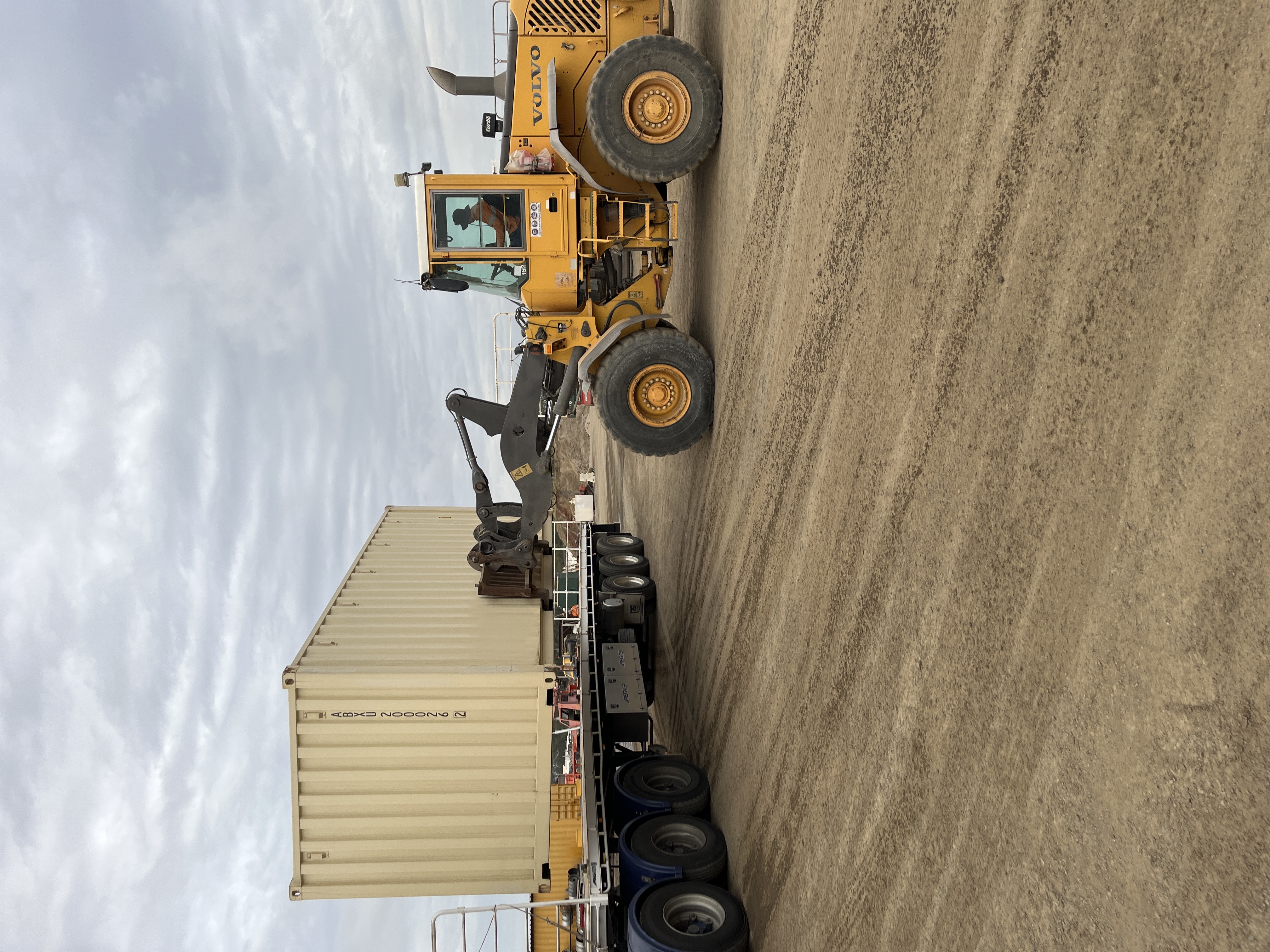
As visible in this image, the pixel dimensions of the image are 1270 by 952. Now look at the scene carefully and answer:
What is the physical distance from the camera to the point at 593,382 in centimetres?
832

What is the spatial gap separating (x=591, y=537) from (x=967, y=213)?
360 inches

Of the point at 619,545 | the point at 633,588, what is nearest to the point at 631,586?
the point at 633,588

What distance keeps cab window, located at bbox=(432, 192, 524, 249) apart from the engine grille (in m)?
1.60

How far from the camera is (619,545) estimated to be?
449 inches

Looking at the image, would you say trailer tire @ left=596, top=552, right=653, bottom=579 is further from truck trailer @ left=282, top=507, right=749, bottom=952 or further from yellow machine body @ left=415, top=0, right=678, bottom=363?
yellow machine body @ left=415, top=0, right=678, bottom=363

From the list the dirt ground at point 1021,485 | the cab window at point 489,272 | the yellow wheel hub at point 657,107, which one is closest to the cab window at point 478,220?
the cab window at point 489,272

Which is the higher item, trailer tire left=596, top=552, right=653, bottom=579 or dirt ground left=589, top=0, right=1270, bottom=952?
dirt ground left=589, top=0, right=1270, bottom=952

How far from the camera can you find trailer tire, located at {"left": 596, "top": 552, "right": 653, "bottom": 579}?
1042 cm

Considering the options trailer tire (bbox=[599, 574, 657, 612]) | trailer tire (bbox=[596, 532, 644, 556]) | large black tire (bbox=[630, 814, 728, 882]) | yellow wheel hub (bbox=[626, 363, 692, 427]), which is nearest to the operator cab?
yellow wheel hub (bbox=[626, 363, 692, 427])

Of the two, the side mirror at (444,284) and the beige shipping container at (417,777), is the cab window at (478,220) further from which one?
the beige shipping container at (417,777)

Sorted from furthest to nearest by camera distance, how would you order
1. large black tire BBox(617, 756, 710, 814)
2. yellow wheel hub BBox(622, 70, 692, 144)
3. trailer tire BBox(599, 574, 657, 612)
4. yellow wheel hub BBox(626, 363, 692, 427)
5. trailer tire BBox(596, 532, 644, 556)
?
trailer tire BBox(596, 532, 644, 556) < trailer tire BBox(599, 574, 657, 612) < yellow wheel hub BBox(626, 363, 692, 427) < yellow wheel hub BBox(622, 70, 692, 144) < large black tire BBox(617, 756, 710, 814)

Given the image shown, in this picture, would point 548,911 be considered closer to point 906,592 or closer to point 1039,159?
point 906,592

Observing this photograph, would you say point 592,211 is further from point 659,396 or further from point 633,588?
point 633,588

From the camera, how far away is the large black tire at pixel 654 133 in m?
7.18
